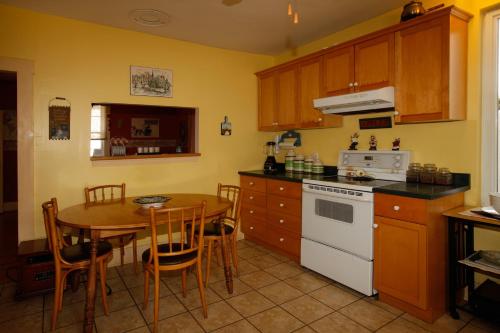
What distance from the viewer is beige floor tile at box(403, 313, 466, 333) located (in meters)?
2.15

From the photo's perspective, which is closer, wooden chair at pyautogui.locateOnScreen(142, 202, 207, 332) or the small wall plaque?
wooden chair at pyautogui.locateOnScreen(142, 202, 207, 332)

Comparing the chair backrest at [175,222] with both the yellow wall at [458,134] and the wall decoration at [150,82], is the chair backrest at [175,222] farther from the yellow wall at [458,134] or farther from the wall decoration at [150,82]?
the yellow wall at [458,134]

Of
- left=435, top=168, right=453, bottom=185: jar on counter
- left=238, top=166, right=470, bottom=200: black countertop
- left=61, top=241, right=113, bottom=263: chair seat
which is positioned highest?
left=435, top=168, right=453, bottom=185: jar on counter

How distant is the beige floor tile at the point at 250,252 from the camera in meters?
3.57

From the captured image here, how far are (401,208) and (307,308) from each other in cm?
104

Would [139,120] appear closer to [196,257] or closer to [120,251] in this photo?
[120,251]

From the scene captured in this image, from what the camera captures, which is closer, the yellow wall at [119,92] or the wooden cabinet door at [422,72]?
the wooden cabinet door at [422,72]

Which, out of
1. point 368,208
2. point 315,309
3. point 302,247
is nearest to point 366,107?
point 368,208

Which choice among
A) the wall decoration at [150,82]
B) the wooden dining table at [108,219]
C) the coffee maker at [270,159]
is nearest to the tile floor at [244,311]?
the wooden dining table at [108,219]

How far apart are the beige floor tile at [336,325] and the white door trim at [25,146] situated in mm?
2693

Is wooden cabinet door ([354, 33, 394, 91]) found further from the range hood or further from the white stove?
the white stove

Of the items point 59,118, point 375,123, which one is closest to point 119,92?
point 59,118

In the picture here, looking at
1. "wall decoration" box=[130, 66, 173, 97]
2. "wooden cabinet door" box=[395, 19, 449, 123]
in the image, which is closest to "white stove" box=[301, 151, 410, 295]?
"wooden cabinet door" box=[395, 19, 449, 123]

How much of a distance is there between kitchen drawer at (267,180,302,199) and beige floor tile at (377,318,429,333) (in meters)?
1.38
